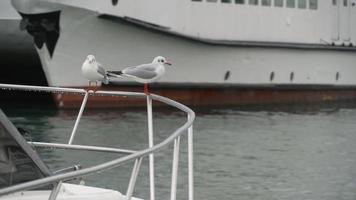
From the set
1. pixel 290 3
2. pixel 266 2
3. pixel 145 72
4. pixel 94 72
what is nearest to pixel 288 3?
pixel 290 3

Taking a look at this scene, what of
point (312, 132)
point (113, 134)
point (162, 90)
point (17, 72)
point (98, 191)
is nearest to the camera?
point (98, 191)

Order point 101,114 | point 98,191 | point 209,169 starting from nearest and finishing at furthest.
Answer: point 98,191, point 209,169, point 101,114

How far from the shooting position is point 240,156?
1430 centimetres

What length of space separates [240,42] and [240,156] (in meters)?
9.01

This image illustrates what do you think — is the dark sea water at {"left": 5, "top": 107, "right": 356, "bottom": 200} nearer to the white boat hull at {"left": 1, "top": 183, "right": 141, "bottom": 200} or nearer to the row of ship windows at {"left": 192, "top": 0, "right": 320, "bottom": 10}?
the row of ship windows at {"left": 192, "top": 0, "right": 320, "bottom": 10}

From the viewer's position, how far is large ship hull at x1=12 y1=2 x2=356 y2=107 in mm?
21000

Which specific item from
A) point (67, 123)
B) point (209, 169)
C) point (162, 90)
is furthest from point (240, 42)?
point (209, 169)

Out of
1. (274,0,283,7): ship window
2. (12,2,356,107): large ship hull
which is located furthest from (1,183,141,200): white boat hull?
(274,0,283,7): ship window

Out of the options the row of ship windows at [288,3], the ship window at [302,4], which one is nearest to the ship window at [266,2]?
the row of ship windows at [288,3]

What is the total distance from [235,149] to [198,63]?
7.40m

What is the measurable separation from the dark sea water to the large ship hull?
884 millimetres

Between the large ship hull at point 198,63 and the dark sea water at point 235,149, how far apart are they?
2.90 feet

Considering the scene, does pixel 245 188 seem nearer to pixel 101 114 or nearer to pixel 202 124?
pixel 202 124

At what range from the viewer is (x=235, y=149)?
15.2m
